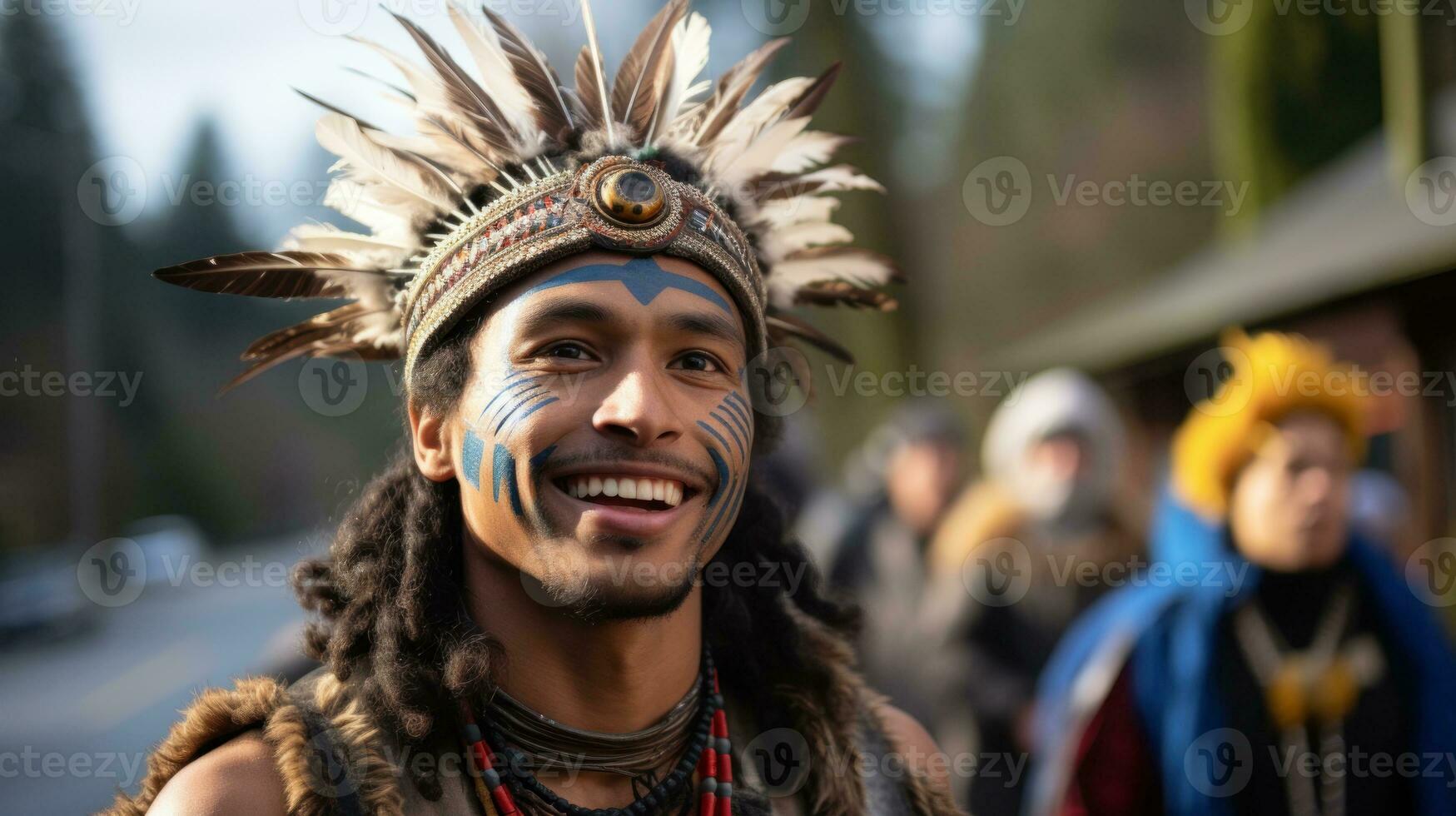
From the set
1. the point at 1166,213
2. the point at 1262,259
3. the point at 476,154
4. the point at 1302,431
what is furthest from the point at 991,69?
the point at 476,154

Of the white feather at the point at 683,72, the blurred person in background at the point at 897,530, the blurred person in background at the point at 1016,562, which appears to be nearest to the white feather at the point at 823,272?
the white feather at the point at 683,72

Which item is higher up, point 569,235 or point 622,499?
point 569,235

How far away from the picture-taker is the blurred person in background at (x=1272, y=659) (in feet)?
15.7

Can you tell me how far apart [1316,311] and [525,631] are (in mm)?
7530
